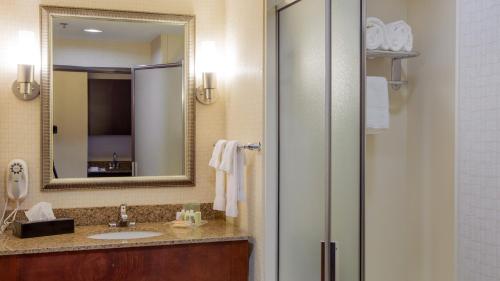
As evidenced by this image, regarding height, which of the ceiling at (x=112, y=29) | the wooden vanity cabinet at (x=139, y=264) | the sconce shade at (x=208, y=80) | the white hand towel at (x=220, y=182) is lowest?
the wooden vanity cabinet at (x=139, y=264)

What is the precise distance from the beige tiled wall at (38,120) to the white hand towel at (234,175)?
0.48 m

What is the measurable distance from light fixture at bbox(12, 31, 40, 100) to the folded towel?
1974mm

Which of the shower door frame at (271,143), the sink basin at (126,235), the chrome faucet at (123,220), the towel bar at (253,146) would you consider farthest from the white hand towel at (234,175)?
the chrome faucet at (123,220)

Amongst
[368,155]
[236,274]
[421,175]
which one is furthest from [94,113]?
[421,175]

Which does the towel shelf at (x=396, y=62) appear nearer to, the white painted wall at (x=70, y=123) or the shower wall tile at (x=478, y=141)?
the shower wall tile at (x=478, y=141)

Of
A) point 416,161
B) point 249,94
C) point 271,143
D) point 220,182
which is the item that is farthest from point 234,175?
point 416,161

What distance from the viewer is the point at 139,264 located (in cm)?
277

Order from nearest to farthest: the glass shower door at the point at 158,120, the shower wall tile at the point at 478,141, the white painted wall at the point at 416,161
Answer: the shower wall tile at the point at 478,141, the white painted wall at the point at 416,161, the glass shower door at the point at 158,120

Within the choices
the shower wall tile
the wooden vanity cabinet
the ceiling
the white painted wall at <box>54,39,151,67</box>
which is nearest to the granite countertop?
the wooden vanity cabinet

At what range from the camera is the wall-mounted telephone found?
304 centimetres

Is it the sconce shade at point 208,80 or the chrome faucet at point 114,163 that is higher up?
the sconce shade at point 208,80

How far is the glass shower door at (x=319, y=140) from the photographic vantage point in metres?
2.21

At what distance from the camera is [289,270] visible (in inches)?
105

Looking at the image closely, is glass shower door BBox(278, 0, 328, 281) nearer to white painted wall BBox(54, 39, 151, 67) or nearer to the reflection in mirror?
the reflection in mirror
